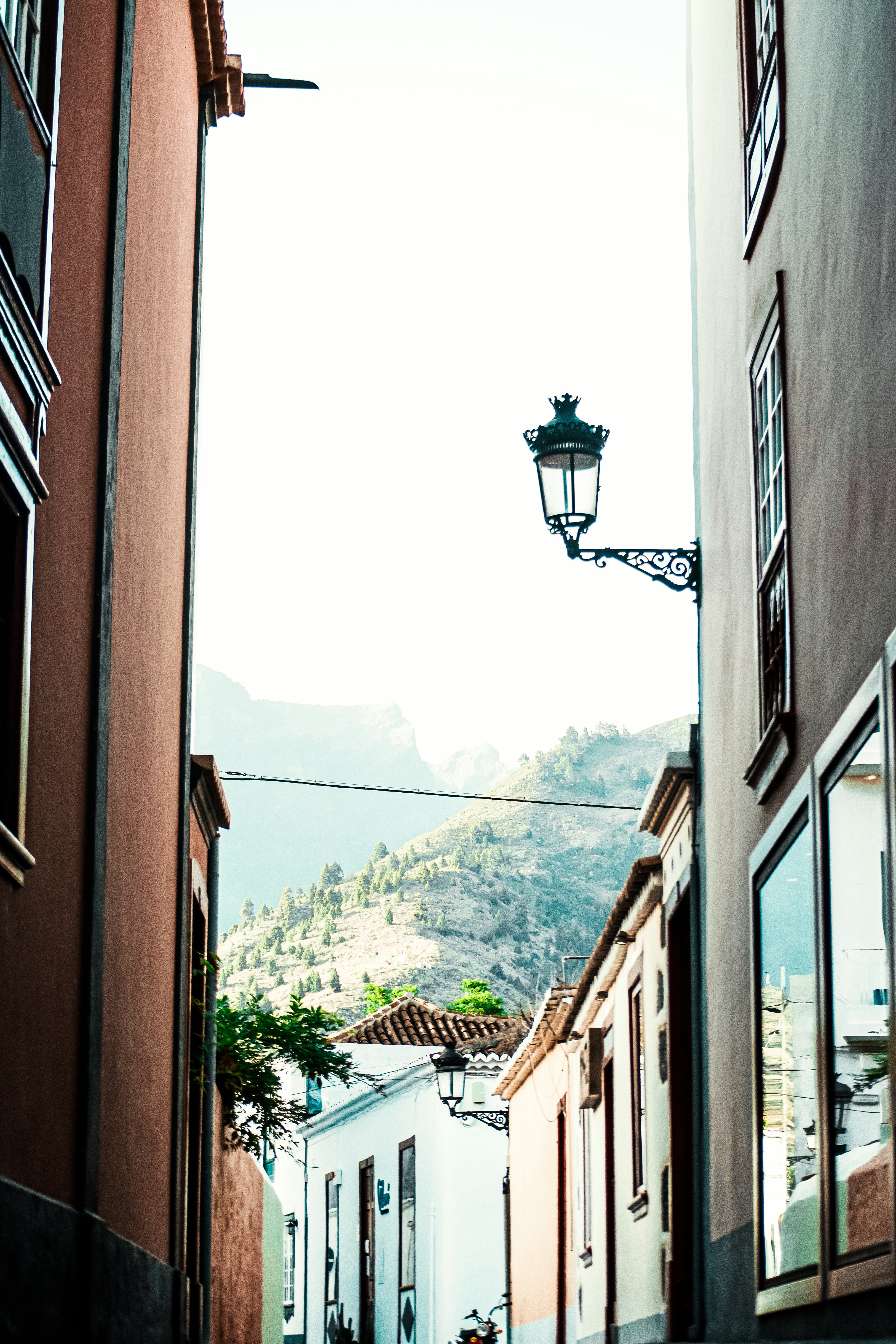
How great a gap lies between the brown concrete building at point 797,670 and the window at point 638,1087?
10.9 ft

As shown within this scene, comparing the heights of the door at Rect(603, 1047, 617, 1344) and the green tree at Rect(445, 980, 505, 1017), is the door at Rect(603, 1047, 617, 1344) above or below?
below

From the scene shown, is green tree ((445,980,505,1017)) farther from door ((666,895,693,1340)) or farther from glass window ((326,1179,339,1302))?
door ((666,895,693,1340))

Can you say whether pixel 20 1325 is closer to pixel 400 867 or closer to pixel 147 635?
pixel 147 635

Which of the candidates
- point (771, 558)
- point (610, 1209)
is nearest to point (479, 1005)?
point (610, 1209)

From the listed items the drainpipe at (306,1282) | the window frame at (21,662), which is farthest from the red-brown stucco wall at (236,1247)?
the drainpipe at (306,1282)

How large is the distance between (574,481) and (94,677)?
14.0ft

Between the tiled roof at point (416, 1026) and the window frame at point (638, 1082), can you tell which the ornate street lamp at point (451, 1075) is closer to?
the window frame at point (638, 1082)

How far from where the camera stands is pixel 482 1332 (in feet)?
86.3

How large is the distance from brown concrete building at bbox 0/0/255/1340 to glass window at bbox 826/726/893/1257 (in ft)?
9.37

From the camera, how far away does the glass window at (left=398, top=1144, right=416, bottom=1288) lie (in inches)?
1294

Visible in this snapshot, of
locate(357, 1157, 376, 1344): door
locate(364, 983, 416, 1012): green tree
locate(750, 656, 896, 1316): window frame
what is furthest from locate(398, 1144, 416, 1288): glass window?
locate(364, 983, 416, 1012): green tree

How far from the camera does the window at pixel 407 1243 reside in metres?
32.4

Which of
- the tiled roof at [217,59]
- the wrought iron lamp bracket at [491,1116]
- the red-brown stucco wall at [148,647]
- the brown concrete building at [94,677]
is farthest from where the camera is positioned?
the wrought iron lamp bracket at [491,1116]

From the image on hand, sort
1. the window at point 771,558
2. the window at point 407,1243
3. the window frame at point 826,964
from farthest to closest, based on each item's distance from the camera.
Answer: the window at point 407,1243, the window at point 771,558, the window frame at point 826,964
